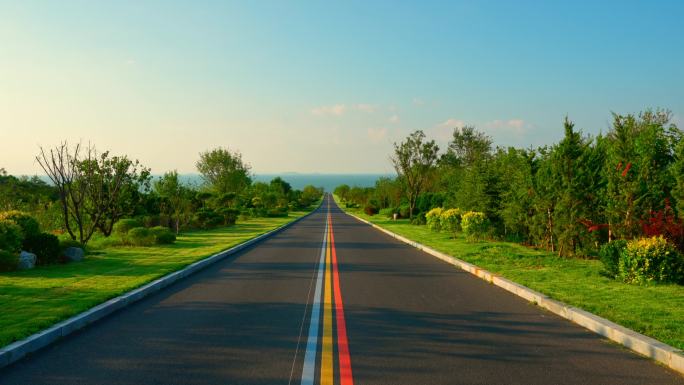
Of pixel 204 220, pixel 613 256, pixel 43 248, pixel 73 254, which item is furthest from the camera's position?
pixel 204 220

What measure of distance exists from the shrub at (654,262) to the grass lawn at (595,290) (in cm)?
37

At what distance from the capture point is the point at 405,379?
4863 mm

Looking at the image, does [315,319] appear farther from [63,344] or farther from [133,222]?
[133,222]

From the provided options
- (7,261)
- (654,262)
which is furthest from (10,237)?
(654,262)

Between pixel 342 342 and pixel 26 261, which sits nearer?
pixel 342 342

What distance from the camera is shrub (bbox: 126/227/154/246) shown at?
18922 millimetres

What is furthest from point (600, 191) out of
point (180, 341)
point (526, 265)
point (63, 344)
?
point (63, 344)

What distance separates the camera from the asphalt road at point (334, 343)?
16.4 feet

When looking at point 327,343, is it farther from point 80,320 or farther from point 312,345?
point 80,320

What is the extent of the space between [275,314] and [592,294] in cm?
586

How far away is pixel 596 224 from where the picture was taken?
14.1 metres

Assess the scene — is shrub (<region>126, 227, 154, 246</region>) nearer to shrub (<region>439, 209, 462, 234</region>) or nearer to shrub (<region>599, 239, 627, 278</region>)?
shrub (<region>439, 209, 462, 234</region>)

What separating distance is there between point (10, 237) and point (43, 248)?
98 centimetres

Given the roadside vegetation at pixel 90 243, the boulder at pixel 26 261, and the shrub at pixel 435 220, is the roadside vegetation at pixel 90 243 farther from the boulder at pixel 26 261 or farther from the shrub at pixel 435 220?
the shrub at pixel 435 220
